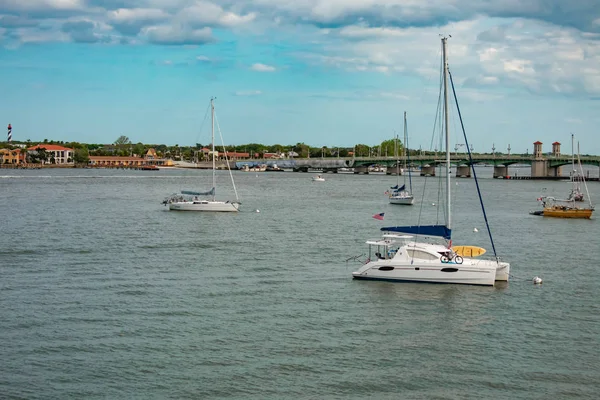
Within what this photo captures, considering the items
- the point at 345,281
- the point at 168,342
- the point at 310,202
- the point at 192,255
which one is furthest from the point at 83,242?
the point at 310,202

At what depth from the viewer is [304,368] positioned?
26422 millimetres

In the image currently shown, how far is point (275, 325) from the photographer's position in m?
31.4

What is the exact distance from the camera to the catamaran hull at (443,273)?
3822 cm

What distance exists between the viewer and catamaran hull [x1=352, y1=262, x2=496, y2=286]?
1505 inches

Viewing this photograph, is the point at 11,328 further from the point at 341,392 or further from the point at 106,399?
the point at 341,392

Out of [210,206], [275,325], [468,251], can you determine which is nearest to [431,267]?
[468,251]

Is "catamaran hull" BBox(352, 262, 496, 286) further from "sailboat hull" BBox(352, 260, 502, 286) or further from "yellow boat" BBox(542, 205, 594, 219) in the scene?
"yellow boat" BBox(542, 205, 594, 219)

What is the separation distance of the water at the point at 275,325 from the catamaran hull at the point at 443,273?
49cm

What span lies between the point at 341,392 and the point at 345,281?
1578 cm

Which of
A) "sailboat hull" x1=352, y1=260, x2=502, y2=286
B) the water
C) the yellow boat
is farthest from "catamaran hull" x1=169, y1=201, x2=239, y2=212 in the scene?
"sailboat hull" x1=352, y1=260, x2=502, y2=286

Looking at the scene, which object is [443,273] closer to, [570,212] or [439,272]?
[439,272]

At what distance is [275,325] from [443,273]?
1064cm

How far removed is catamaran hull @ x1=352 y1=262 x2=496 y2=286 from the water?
0.49 m

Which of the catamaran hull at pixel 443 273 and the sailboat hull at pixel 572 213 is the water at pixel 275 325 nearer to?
the catamaran hull at pixel 443 273
